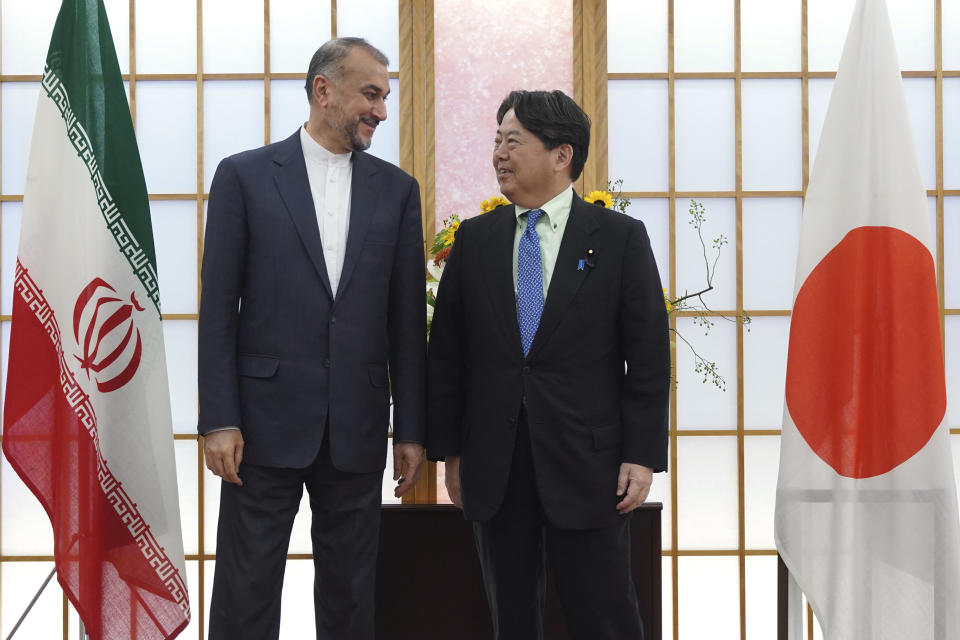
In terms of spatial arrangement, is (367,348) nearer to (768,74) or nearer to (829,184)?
(829,184)

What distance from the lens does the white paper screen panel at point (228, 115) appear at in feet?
10.5

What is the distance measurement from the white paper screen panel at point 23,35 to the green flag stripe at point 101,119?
40.8 inches

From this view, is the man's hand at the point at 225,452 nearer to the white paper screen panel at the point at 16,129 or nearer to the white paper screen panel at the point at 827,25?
the white paper screen panel at the point at 16,129

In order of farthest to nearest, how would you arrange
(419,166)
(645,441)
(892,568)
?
(419,166) → (892,568) → (645,441)

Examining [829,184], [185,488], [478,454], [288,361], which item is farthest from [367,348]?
[185,488]

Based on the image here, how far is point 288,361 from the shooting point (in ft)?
6.48

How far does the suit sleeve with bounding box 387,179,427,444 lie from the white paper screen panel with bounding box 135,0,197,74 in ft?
4.97

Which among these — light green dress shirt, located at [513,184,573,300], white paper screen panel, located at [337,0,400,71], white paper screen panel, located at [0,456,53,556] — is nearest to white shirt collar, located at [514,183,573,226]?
light green dress shirt, located at [513,184,573,300]

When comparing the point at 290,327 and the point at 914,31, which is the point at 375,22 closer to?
the point at 290,327

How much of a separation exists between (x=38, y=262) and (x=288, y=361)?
0.75m

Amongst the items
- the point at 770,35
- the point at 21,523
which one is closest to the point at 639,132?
the point at 770,35

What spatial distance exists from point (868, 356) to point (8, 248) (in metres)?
2.69

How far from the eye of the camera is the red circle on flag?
2.22 m

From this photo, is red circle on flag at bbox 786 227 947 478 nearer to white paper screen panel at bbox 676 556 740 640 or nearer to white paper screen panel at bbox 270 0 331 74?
white paper screen panel at bbox 676 556 740 640
